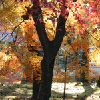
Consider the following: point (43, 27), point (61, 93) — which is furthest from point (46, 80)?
point (61, 93)

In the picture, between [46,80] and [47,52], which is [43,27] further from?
[46,80]

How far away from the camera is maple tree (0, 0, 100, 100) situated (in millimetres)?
7062

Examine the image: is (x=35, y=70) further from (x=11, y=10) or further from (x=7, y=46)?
(x=11, y=10)

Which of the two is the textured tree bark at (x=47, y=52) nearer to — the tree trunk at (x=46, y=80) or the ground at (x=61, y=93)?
the tree trunk at (x=46, y=80)

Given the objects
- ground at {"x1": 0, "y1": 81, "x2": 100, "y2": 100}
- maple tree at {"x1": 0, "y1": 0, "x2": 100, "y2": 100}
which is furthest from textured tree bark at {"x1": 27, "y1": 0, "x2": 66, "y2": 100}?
ground at {"x1": 0, "y1": 81, "x2": 100, "y2": 100}

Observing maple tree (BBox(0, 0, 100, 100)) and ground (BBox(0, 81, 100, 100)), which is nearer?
maple tree (BBox(0, 0, 100, 100))

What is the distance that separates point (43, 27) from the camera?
7.57 m

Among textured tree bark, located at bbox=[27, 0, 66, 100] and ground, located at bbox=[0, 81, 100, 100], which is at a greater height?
textured tree bark, located at bbox=[27, 0, 66, 100]

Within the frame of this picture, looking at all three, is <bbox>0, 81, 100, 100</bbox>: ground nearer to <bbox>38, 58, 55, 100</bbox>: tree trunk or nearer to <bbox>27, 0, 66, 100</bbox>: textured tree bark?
<bbox>38, 58, 55, 100</bbox>: tree trunk

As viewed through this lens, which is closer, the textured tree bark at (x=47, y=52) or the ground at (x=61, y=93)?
the textured tree bark at (x=47, y=52)

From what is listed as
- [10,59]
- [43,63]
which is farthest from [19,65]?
[43,63]

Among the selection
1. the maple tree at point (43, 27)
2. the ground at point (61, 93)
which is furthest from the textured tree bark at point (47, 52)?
the ground at point (61, 93)

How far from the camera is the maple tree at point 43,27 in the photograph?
706 centimetres

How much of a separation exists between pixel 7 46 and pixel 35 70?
248 centimetres
